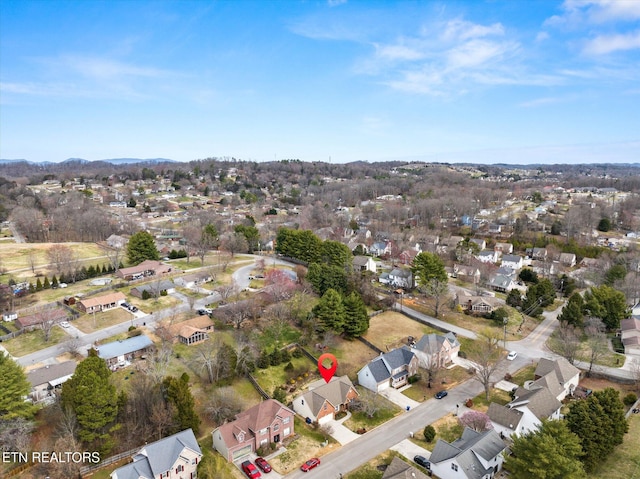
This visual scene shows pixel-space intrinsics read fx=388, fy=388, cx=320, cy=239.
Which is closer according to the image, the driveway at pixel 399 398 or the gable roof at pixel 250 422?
the gable roof at pixel 250 422

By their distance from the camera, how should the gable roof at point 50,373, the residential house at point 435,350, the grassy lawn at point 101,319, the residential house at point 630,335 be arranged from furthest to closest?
the grassy lawn at point 101,319
the residential house at point 630,335
the residential house at point 435,350
the gable roof at point 50,373

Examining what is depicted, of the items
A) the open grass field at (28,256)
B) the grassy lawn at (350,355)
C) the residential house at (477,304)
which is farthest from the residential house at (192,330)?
the open grass field at (28,256)

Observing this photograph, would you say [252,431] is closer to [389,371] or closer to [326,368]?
[326,368]

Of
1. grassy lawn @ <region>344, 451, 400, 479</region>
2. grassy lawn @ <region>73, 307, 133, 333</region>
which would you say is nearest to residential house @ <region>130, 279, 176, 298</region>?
grassy lawn @ <region>73, 307, 133, 333</region>

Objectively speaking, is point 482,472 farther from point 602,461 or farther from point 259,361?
point 259,361

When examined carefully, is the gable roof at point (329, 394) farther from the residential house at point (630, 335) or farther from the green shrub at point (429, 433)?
the residential house at point (630, 335)

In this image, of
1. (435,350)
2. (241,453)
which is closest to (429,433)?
(435,350)
